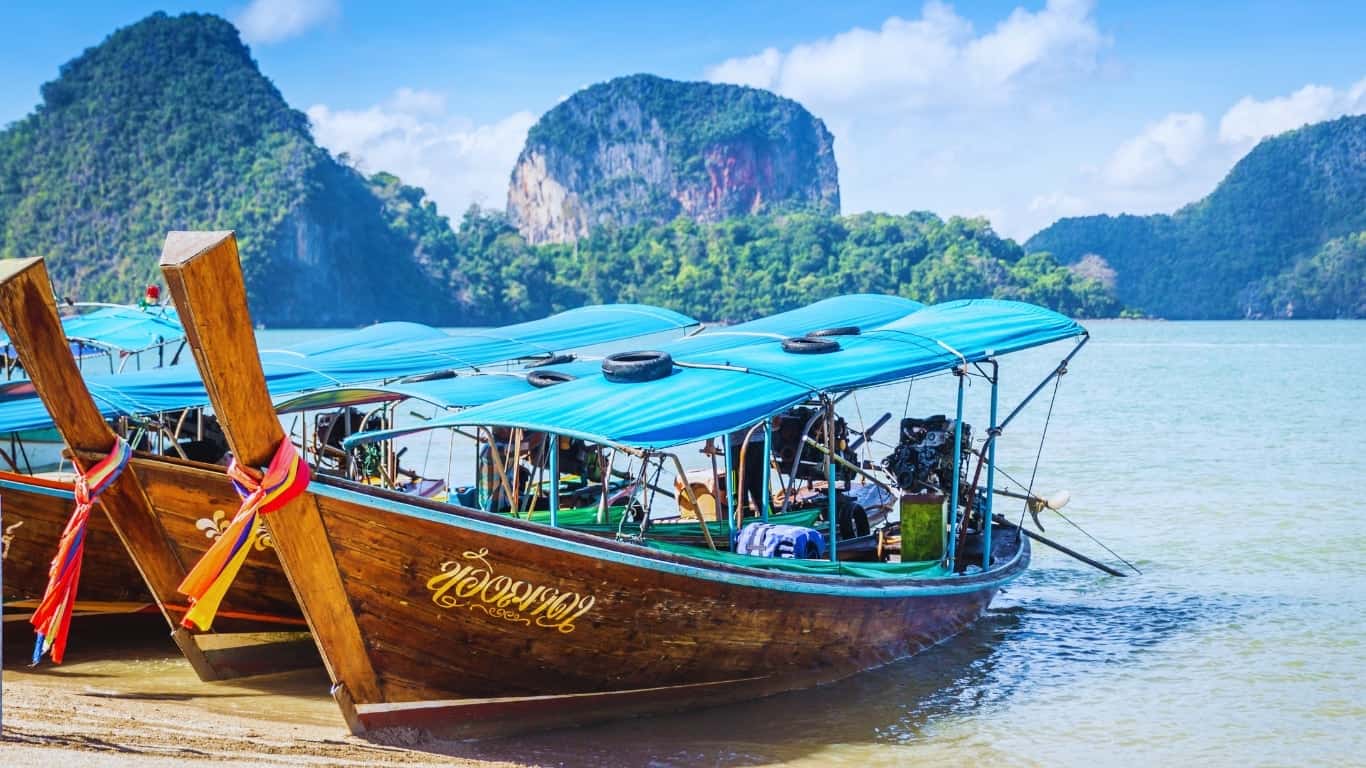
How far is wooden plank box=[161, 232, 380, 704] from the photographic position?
4.45 metres

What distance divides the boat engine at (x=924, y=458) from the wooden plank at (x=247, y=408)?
411 centimetres

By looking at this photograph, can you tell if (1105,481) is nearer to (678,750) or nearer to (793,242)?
(678,750)

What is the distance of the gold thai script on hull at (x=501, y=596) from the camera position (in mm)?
5730

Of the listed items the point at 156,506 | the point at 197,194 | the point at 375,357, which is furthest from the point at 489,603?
the point at 197,194

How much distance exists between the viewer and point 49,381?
17.7ft

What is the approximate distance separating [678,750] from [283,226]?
230 feet

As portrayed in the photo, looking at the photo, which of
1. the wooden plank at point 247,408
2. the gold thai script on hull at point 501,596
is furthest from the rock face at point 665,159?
the wooden plank at point 247,408

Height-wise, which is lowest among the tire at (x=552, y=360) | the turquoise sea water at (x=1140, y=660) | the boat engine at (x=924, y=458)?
the turquoise sea water at (x=1140, y=660)

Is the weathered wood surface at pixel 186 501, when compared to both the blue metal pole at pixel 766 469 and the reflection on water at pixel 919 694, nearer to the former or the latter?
the reflection on water at pixel 919 694

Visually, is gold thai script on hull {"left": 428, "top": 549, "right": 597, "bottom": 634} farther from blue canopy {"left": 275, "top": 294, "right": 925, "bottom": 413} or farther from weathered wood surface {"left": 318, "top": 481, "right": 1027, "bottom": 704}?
blue canopy {"left": 275, "top": 294, "right": 925, "bottom": 413}

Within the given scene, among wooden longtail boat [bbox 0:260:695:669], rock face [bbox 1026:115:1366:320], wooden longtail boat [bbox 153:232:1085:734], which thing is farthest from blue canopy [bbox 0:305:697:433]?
rock face [bbox 1026:115:1366:320]

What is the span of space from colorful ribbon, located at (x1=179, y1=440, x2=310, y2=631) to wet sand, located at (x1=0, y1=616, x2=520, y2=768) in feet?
2.12

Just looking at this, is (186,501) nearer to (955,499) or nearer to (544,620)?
(544,620)

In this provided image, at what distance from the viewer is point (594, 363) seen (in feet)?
31.2
